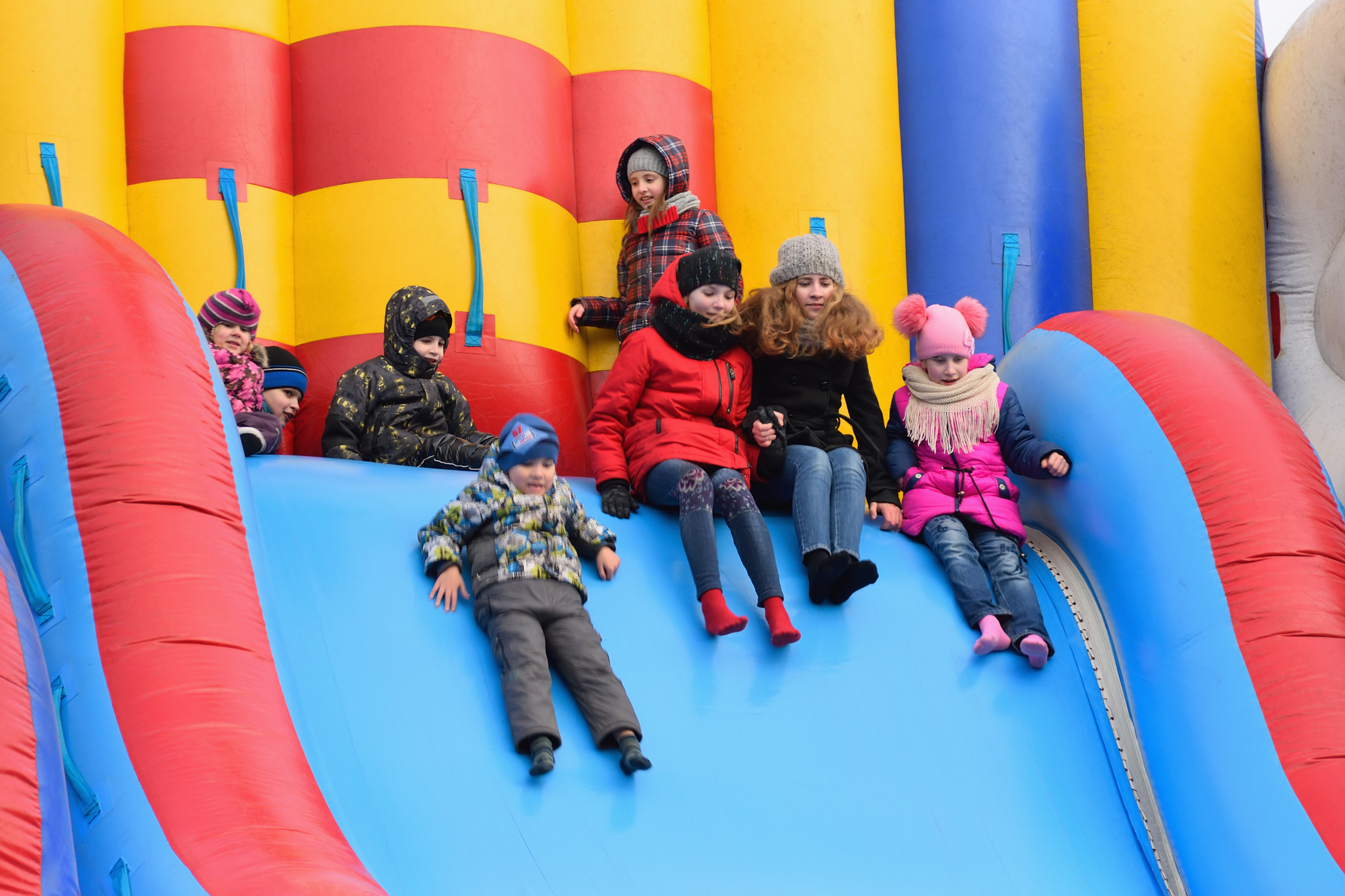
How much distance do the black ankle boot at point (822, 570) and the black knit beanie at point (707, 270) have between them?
0.82 meters

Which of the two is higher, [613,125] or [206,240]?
[613,125]

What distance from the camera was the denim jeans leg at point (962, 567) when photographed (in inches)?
135

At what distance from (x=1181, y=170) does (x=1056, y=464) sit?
6.34ft

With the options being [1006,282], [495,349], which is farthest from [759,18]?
[495,349]

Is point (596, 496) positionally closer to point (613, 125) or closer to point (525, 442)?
point (525, 442)

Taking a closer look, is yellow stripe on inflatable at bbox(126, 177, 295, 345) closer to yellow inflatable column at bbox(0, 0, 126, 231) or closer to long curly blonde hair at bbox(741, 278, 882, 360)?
yellow inflatable column at bbox(0, 0, 126, 231)

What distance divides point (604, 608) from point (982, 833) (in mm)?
1012

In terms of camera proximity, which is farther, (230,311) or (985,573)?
(230,311)

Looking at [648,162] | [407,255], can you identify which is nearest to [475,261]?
[407,255]

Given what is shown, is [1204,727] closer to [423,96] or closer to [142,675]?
[142,675]

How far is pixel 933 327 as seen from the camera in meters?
3.77

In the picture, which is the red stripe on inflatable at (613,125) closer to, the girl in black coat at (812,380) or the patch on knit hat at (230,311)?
the girl in black coat at (812,380)

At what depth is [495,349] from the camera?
4.50 metres

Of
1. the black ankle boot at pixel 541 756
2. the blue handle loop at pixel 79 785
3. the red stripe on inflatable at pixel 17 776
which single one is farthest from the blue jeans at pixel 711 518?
the red stripe on inflatable at pixel 17 776
